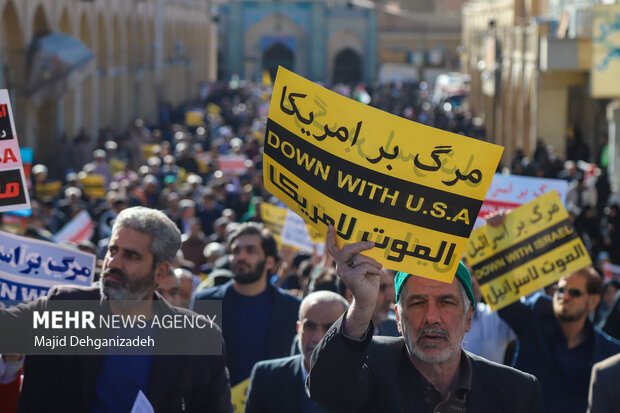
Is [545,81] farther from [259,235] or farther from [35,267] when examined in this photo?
[35,267]

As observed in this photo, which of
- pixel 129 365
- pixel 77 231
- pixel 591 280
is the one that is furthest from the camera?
pixel 77 231

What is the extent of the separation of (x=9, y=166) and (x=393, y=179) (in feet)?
6.12

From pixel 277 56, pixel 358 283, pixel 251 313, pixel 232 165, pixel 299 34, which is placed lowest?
pixel 277 56

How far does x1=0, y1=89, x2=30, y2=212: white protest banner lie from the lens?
4762 mm

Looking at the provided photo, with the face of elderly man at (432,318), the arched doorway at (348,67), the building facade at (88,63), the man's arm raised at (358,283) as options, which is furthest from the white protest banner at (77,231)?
the arched doorway at (348,67)

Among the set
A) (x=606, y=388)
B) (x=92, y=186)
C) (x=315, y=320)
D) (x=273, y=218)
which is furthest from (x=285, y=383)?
(x=92, y=186)

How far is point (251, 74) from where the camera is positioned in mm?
70875

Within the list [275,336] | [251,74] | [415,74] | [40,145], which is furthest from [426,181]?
[251,74]

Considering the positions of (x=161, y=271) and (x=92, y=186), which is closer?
(x=161, y=271)

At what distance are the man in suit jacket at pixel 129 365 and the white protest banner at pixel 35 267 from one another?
1389mm

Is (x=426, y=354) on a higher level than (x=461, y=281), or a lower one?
lower

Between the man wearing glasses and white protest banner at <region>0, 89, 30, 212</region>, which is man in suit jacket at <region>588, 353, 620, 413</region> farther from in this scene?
white protest banner at <region>0, 89, 30, 212</region>

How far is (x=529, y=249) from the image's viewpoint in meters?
6.68

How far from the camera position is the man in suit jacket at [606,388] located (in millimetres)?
→ 3748
